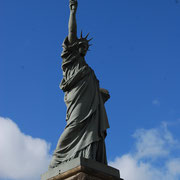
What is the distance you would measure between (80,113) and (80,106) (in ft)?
0.59

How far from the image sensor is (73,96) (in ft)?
25.7

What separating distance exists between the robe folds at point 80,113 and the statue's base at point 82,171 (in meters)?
0.29

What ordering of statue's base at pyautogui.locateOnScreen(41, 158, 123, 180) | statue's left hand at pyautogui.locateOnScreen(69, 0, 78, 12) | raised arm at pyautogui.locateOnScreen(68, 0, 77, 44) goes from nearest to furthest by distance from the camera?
statue's base at pyautogui.locateOnScreen(41, 158, 123, 180)
raised arm at pyautogui.locateOnScreen(68, 0, 77, 44)
statue's left hand at pyautogui.locateOnScreen(69, 0, 78, 12)

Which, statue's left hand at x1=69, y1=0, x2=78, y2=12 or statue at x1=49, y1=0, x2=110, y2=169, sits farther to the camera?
statue's left hand at x1=69, y1=0, x2=78, y2=12

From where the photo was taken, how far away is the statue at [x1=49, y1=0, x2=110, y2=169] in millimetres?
7285

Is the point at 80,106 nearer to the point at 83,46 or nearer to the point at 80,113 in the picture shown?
the point at 80,113

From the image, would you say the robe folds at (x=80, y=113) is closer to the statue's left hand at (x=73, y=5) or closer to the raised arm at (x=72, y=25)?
the raised arm at (x=72, y=25)

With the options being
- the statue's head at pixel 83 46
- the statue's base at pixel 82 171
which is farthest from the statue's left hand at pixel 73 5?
the statue's base at pixel 82 171

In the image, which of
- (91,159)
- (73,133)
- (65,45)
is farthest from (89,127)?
(65,45)

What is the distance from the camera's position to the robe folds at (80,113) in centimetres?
727

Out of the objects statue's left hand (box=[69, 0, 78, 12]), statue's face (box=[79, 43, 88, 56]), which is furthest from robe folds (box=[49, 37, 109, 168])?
statue's left hand (box=[69, 0, 78, 12])

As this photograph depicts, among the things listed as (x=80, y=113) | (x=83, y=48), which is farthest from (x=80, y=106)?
(x=83, y=48)

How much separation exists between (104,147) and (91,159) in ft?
2.70

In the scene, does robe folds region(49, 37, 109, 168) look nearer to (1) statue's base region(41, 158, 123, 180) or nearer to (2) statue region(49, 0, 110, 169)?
(2) statue region(49, 0, 110, 169)
